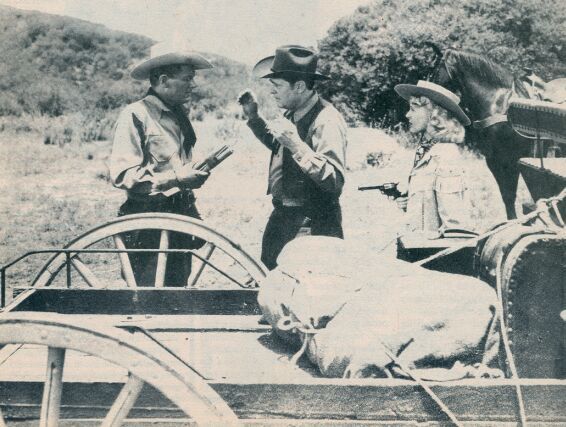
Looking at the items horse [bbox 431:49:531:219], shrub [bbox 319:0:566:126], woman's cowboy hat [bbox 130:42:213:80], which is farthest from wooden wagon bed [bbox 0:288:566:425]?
shrub [bbox 319:0:566:126]

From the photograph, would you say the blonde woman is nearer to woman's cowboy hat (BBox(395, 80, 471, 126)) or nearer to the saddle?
woman's cowboy hat (BBox(395, 80, 471, 126))

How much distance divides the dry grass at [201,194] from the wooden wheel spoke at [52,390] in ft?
15.5

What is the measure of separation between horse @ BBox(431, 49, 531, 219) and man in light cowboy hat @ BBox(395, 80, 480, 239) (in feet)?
9.48

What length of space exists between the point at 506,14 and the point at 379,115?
11.3 feet

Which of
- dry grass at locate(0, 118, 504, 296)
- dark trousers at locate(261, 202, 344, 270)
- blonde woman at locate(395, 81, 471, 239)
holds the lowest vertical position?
dry grass at locate(0, 118, 504, 296)

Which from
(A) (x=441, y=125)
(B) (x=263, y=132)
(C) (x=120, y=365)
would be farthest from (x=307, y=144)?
(C) (x=120, y=365)

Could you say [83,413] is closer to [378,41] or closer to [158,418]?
[158,418]

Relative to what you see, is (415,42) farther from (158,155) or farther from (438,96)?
(438,96)

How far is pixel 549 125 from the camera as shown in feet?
9.54

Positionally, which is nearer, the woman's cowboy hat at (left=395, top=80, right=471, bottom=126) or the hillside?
the woman's cowboy hat at (left=395, top=80, right=471, bottom=126)

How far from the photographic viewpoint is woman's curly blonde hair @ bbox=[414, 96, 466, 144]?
361cm

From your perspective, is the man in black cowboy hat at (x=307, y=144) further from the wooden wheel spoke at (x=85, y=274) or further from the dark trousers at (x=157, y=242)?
the wooden wheel spoke at (x=85, y=274)

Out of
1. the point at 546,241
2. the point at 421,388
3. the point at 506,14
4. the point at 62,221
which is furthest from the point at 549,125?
the point at 62,221

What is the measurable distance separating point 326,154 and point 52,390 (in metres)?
2.22
